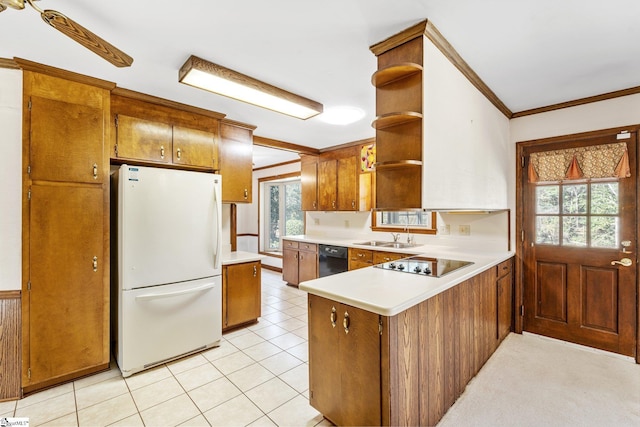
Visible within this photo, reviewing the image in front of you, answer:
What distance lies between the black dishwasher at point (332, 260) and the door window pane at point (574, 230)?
2.40m

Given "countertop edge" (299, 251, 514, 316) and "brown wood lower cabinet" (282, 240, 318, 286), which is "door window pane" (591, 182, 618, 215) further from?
"brown wood lower cabinet" (282, 240, 318, 286)

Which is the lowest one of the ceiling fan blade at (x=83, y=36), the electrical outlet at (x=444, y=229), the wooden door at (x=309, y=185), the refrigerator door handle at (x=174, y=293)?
the refrigerator door handle at (x=174, y=293)

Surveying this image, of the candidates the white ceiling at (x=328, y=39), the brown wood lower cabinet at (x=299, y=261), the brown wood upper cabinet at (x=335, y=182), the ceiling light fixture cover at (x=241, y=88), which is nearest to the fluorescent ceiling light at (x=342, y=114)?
the ceiling light fixture cover at (x=241, y=88)

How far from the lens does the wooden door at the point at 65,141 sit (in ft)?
7.09

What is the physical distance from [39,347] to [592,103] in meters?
5.09

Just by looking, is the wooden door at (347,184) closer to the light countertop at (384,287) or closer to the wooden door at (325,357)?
the light countertop at (384,287)

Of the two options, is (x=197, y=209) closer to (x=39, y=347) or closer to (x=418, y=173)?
(x=39, y=347)

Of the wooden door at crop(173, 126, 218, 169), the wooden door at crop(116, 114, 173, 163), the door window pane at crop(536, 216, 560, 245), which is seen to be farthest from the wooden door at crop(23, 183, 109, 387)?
the door window pane at crop(536, 216, 560, 245)

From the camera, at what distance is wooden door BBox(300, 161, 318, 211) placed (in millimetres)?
5078

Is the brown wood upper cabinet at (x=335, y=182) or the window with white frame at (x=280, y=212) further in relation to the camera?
the window with white frame at (x=280, y=212)

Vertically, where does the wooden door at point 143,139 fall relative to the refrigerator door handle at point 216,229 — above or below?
above

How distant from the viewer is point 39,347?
7.18ft

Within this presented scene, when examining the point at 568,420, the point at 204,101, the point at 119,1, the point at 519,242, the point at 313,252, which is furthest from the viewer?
the point at 313,252

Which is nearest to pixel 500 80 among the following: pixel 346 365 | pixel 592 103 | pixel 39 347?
pixel 592 103
